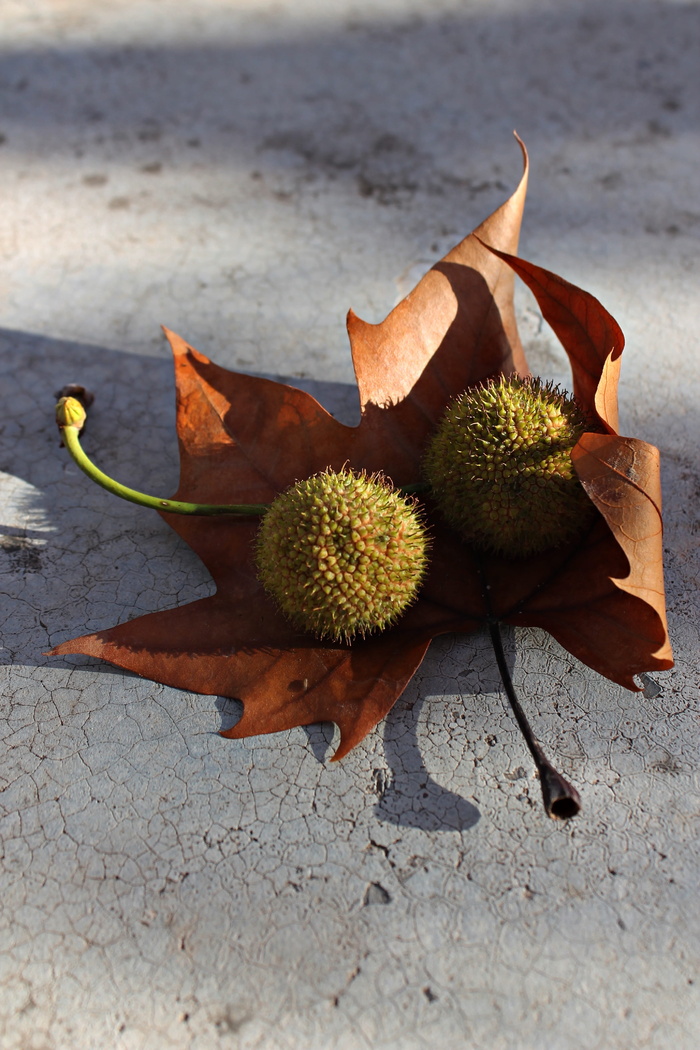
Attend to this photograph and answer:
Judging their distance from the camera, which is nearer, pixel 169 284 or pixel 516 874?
pixel 516 874

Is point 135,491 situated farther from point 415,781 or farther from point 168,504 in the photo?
point 415,781

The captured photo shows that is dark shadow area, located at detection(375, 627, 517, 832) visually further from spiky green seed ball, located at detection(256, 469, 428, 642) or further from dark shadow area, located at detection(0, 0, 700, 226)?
dark shadow area, located at detection(0, 0, 700, 226)

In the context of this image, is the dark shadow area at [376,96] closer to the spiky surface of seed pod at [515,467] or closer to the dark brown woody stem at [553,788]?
the spiky surface of seed pod at [515,467]

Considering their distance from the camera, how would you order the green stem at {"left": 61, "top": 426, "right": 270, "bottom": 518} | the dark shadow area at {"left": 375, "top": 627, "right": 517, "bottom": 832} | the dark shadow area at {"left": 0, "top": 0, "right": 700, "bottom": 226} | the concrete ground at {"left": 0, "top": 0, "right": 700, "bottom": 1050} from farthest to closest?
the dark shadow area at {"left": 0, "top": 0, "right": 700, "bottom": 226}, the green stem at {"left": 61, "top": 426, "right": 270, "bottom": 518}, the dark shadow area at {"left": 375, "top": 627, "right": 517, "bottom": 832}, the concrete ground at {"left": 0, "top": 0, "right": 700, "bottom": 1050}

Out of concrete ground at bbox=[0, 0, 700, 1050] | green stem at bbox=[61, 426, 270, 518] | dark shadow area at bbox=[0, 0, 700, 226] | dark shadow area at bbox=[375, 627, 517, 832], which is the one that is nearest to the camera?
concrete ground at bbox=[0, 0, 700, 1050]

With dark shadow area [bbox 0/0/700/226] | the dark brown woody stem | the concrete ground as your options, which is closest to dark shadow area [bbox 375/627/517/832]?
the concrete ground

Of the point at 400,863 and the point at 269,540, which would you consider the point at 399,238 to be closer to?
the point at 269,540

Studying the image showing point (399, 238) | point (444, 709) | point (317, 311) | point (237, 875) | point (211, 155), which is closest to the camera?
point (237, 875)

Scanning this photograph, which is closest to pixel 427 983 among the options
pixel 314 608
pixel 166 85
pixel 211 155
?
pixel 314 608
